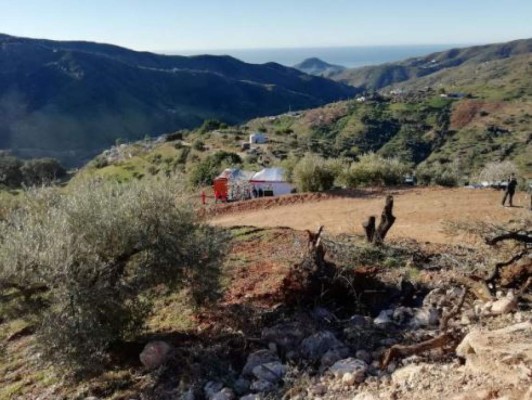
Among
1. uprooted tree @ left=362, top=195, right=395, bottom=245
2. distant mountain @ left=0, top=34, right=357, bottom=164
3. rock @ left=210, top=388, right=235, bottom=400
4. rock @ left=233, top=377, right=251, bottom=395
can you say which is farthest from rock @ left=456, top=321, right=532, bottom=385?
distant mountain @ left=0, top=34, right=357, bottom=164

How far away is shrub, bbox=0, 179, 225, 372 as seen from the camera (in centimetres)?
770

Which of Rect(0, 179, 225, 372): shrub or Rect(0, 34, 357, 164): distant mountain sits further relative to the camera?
Rect(0, 34, 357, 164): distant mountain

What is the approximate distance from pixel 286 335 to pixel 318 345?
61 cm

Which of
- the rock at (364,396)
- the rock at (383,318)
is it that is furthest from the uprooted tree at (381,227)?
the rock at (364,396)

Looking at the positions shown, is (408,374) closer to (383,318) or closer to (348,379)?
(348,379)

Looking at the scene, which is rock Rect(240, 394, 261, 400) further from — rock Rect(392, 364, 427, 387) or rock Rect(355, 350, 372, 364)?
rock Rect(392, 364, 427, 387)

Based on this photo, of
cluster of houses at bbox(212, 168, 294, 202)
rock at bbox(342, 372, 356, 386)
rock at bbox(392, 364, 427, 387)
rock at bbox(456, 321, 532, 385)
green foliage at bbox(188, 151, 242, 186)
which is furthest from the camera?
green foliage at bbox(188, 151, 242, 186)

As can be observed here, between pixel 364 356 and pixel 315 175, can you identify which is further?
pixel 315 175

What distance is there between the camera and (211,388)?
7453mm

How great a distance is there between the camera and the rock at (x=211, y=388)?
731 cm

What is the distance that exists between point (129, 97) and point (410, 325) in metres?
184

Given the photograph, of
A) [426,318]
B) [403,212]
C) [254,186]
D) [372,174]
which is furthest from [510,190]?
[254,186]

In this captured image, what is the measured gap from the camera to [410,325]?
820cm

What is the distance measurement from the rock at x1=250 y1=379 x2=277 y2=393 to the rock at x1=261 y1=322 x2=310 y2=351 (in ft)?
2.94
